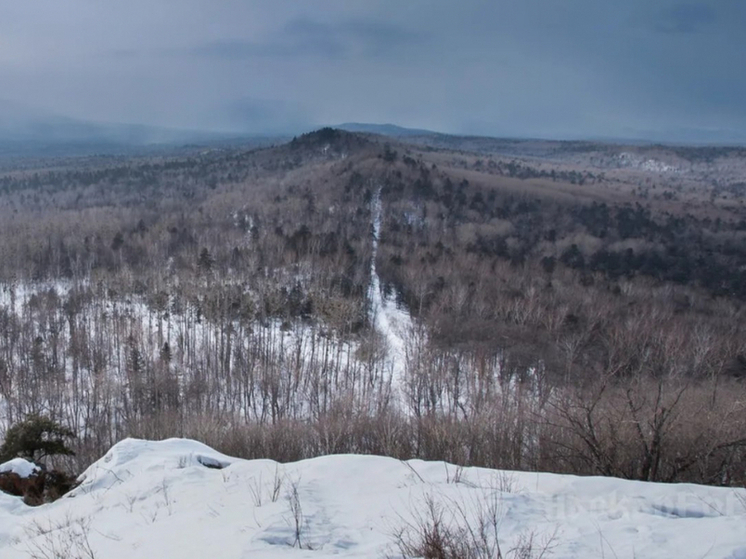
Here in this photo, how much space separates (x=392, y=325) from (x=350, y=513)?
32.0 meters

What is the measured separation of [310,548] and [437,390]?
21533mm

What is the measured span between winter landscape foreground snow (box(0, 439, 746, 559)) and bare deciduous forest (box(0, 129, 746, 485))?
1989 millimetres

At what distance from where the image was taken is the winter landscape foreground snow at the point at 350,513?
5309 mm

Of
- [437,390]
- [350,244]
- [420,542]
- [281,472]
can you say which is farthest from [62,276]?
[420,542]

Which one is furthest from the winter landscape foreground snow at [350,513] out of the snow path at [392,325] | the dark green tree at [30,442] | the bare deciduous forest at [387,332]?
the snow path at [392,325]

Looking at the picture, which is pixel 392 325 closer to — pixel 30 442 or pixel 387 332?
pixel 387 332

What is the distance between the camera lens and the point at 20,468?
898 cm

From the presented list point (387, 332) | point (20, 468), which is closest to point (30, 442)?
point (20, 468)

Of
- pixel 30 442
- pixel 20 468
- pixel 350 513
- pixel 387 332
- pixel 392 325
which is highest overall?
pixel 350 513

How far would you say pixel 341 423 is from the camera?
555 inches

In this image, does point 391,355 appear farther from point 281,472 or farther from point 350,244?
point 281,472

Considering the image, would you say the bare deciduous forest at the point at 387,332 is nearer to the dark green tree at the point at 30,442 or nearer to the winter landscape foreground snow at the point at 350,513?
the winter landscape foreground snow at the point at 350,513

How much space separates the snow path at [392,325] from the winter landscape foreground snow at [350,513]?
2220 cm

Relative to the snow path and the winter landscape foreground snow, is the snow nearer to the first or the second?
the winter landscape foreground snow
